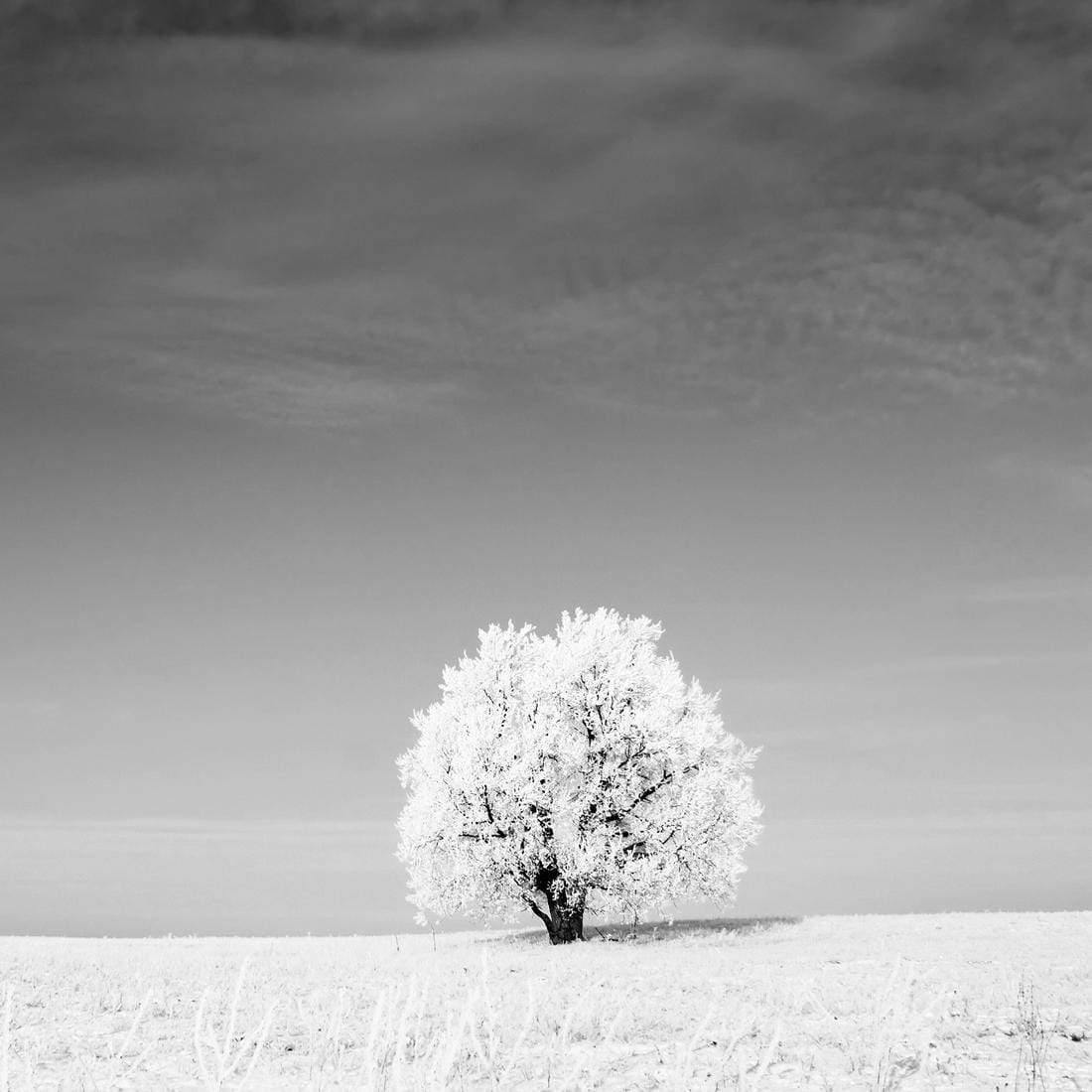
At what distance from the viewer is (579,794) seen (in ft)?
146

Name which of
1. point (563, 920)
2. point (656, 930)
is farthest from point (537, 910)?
point (656, 930)

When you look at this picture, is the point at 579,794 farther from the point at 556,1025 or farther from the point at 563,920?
the point at 556,1025

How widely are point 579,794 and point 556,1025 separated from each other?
28100mm

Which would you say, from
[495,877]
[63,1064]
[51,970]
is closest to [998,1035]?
[63,1064]

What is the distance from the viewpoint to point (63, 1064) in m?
15.1

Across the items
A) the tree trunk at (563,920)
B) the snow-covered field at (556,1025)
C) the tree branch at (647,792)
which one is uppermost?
the tree branch at (647,792)

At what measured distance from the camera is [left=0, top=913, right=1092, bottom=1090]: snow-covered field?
13.3m

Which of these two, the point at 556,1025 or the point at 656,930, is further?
the point at 656,930

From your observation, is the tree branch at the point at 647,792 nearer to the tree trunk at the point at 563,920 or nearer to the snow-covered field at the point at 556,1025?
the tree trunk at the point at 563,920

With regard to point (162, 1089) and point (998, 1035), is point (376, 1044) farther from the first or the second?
point (998, 1035)

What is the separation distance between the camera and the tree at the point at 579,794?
4362 cm

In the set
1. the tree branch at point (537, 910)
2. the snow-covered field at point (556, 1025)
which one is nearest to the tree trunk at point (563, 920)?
the tree branch at point (537, 910)

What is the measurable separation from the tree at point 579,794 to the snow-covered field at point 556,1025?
1160cm

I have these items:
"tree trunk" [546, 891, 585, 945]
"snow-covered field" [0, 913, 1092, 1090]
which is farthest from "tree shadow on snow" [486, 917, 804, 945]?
"snow-covered field" [0, 913, 1092, 1090]
